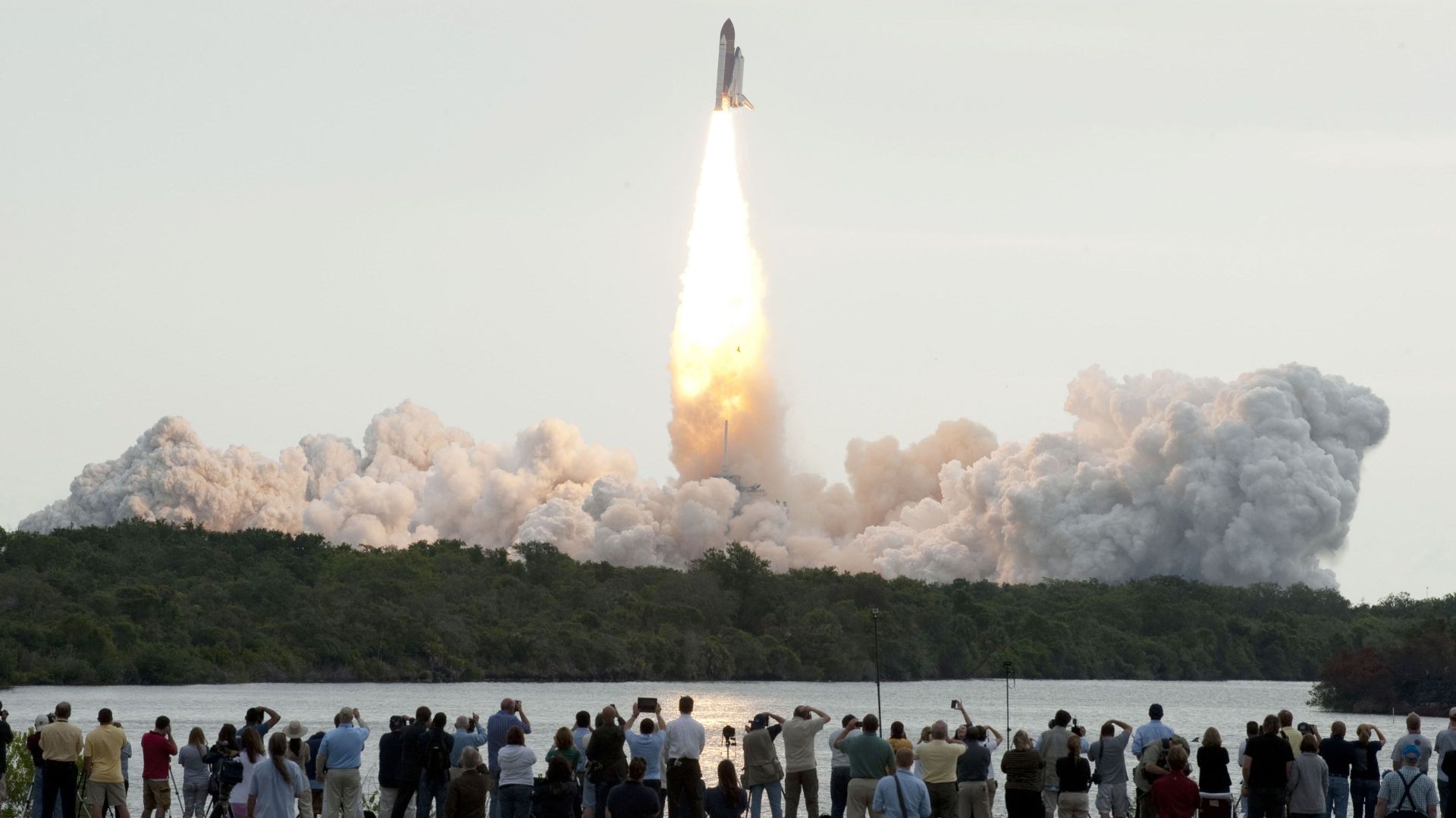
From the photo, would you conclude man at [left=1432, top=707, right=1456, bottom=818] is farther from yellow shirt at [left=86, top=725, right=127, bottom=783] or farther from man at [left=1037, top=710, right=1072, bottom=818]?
yellow shirt at [left=86, top=725, right=127, bottom=783]

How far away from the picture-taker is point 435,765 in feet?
62.6

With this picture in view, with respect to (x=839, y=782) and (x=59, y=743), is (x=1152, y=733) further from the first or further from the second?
(x=59, y=743)

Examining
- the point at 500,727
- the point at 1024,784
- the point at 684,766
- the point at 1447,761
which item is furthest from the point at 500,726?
the point at 1447,761

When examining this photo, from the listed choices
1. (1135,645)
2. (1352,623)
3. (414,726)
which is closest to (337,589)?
(1135,645)

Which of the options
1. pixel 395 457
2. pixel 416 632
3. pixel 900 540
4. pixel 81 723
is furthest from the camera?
pixel 395 457

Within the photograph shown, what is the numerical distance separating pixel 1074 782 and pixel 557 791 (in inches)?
194

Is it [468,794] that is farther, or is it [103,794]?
[103,794]

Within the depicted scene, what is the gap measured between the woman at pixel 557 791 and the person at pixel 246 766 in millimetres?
2406

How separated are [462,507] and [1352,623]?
1344 inches

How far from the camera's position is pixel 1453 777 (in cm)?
1881

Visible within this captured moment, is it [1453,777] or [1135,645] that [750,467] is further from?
[1453,777]

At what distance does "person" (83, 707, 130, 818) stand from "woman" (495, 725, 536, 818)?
3532mm

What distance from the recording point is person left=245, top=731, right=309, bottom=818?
1689 cm

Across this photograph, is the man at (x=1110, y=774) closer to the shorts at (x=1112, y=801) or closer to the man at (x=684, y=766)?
the shorts at (x=1112, y=801)
